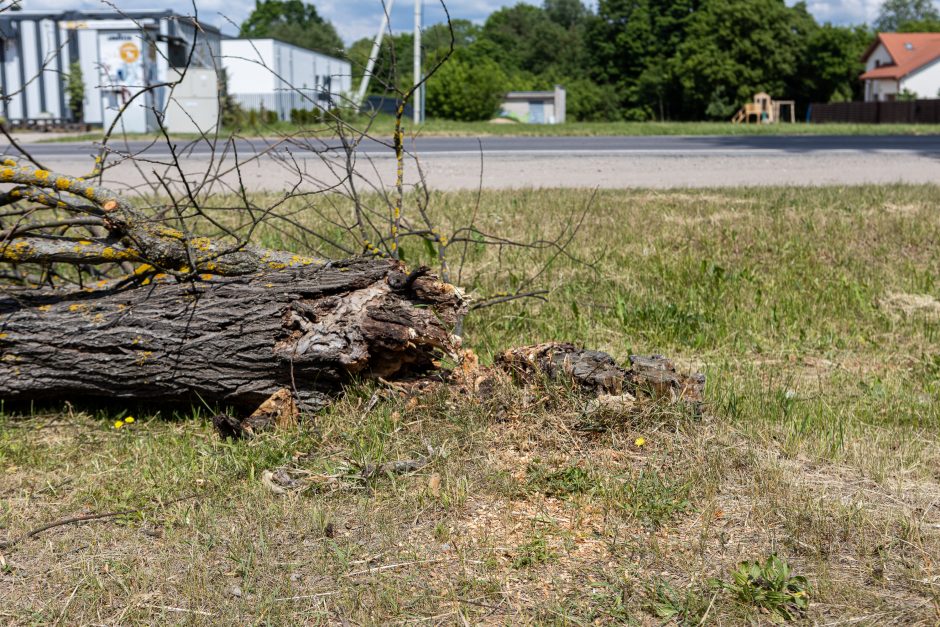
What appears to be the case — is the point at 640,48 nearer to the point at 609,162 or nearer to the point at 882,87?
the point at 882,87

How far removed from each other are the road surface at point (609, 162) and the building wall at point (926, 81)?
48244 mm

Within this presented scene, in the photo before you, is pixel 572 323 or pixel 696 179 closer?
pixel 572 323

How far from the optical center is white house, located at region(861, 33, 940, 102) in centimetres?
6062

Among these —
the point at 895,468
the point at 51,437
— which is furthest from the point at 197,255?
the point at 895,468

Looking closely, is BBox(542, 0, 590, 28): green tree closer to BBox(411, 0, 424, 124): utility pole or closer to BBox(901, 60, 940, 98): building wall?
BBox(901, 60, 940, 98): building wall

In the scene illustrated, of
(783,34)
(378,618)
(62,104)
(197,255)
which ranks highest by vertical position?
(783,34)

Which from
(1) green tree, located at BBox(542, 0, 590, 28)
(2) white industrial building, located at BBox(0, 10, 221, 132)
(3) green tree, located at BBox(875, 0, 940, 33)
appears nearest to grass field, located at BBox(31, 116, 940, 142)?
(2) white industrial building, located at BBox(0, 10, 221, 132)

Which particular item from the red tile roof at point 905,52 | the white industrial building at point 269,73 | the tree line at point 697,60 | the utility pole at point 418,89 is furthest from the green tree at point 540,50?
the utility pole at point 418,89

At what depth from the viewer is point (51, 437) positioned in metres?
4.28

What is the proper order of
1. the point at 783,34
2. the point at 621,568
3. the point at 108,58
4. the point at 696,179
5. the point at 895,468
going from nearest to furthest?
the point at 621,568 → the point at 895,468 → the point at 696,179 → the point at 108,58 → the point at 783,34

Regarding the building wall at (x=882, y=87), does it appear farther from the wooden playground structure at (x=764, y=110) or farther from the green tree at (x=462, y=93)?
the green tree at (x=462, y=93)

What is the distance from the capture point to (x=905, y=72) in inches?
2365

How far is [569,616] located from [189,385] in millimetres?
2409

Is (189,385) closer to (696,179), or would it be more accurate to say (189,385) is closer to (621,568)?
(621,568)
